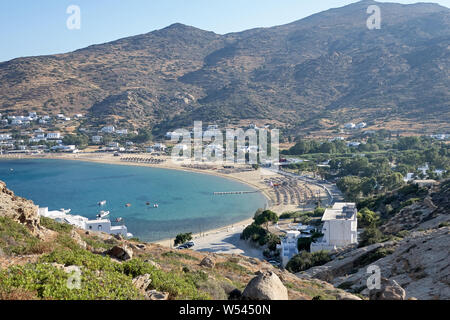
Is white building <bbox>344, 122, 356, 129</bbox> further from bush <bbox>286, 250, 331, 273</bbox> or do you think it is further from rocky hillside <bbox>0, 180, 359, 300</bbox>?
rocky hillside <bbox>0, 180, 359, 300</bbox>

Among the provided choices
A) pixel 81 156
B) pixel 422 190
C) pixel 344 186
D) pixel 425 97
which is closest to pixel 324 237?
pixel 422 190

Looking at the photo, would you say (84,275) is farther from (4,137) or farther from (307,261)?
(4,137)

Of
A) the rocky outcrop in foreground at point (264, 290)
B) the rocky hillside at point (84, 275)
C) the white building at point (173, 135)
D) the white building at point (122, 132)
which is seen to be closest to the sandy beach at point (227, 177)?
the white building at point (173, 135)

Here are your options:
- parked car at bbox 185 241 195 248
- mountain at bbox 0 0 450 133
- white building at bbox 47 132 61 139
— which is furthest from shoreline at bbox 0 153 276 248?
mountain at bbox 0 0 450 133

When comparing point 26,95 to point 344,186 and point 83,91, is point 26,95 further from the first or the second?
point 344,186

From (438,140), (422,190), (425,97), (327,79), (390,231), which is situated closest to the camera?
(390,231)

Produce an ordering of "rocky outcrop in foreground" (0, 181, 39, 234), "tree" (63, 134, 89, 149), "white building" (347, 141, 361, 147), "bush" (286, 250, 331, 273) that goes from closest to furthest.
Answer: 1. "rocky outcrop in foreground" (0, 181, 39, 234)
2. "bush" (286, 250, 331, 273)
3. "white building" (347, 141, 361, 147)
4. "tree" (63, 134, 89, 149)
